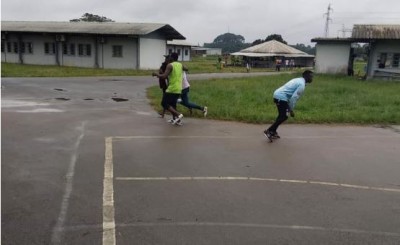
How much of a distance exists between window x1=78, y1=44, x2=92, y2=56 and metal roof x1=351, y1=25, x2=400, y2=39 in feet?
68.7

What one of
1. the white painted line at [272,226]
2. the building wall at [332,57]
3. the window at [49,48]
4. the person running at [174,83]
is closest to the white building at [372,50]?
the building wall at [332,57]

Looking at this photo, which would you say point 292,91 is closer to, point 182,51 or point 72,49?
point 72,49

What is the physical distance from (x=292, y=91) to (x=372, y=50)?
24.4 meters

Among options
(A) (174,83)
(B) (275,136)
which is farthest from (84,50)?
(B) (275,136)

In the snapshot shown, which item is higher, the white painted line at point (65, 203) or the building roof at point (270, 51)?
the building roof at point (270, 51)

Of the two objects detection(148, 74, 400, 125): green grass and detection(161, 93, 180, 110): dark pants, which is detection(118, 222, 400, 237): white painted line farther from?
detection(148, 74, 400, 125): green grass

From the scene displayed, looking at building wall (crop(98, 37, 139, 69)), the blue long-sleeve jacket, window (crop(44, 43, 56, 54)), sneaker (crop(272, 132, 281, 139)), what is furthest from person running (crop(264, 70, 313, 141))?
window (crop(44, 43, 56, 54))

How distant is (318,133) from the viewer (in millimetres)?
10469

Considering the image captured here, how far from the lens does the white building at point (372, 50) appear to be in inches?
1156

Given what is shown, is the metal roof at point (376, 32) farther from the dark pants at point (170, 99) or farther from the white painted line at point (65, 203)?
the white painted line at point (65, 203)

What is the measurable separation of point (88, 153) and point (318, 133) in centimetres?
537

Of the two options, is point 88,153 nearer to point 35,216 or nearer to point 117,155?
point 117,155

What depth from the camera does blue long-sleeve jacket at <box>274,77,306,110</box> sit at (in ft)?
29.1

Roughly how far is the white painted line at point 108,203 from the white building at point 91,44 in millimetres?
28811
